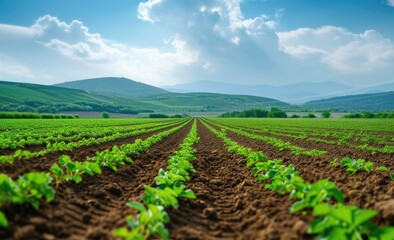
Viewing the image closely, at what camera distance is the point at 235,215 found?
534cm

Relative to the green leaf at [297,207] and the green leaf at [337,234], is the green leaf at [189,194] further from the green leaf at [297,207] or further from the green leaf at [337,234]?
the green leaf at [337,234]

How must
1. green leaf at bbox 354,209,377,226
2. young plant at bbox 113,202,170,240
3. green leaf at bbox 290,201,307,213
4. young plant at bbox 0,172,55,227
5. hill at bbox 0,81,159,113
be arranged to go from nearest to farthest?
green leaf at bbox 354,209,377,226 < young plant at bbox 113,202,170,240 < young plant at bbox 0,172,55,227 < green leaf at bbox 290,201,307,213 < hill at bbox 0,81,159,113

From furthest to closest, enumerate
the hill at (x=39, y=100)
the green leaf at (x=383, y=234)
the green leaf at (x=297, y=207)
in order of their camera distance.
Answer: the hill at (x=39, y=100)
the green leaf at (x=297, y=207)
the green leaf at (x=383, y=234)

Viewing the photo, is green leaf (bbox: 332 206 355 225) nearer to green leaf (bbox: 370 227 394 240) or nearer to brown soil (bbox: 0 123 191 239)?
green leaf (bbox: 370 227 394 240)

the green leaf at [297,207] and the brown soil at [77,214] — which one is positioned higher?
→ the green leaf at [297,207]

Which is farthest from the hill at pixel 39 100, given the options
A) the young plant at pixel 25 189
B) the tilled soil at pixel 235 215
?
the young plant at pixel 25 189

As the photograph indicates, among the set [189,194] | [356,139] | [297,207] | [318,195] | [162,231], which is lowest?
[356,139]

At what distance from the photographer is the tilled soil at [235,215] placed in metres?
4.00

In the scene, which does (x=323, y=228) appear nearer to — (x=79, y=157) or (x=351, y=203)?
(x=351, y=203)

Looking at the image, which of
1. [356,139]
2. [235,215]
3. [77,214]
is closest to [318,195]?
[235,215]

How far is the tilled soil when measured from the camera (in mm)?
4000

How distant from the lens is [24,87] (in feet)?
519

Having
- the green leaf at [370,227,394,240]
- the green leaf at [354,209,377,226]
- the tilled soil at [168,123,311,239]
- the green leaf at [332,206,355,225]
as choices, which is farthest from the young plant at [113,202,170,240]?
the green leaf at [370,227,394,240]

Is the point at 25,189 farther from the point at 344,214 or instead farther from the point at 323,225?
the point at 344,214
